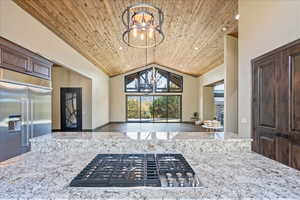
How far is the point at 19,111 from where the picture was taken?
3426 millimetres

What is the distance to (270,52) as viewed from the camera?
339cm

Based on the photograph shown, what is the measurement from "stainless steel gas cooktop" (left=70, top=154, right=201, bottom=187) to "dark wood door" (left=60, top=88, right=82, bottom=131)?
7.91 meters

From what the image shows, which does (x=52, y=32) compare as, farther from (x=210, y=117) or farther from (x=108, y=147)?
(x=210, y=117)

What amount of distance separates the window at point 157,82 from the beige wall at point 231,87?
7.21 metres

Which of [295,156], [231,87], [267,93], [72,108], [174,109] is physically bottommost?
[295,156]

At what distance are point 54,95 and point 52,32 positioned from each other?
442 centimetres

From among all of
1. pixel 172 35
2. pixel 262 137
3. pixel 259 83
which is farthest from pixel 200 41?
pixel 262 137

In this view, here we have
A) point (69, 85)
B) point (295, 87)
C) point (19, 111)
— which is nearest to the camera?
point (295, 87)

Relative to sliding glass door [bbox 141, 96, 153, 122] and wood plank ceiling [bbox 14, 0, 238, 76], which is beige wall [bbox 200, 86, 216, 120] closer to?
sliding glass door [bbox 141, 96, 153, 122]

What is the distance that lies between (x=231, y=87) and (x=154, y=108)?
300 inches

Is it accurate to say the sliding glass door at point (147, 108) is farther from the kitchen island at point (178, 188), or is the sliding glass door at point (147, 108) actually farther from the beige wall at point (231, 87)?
the kitchen island at point (178, 188)

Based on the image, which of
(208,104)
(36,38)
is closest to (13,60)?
(36,38)

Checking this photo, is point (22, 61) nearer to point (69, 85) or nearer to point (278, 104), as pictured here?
point (278, 104)

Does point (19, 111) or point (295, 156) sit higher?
point (19, 111)
